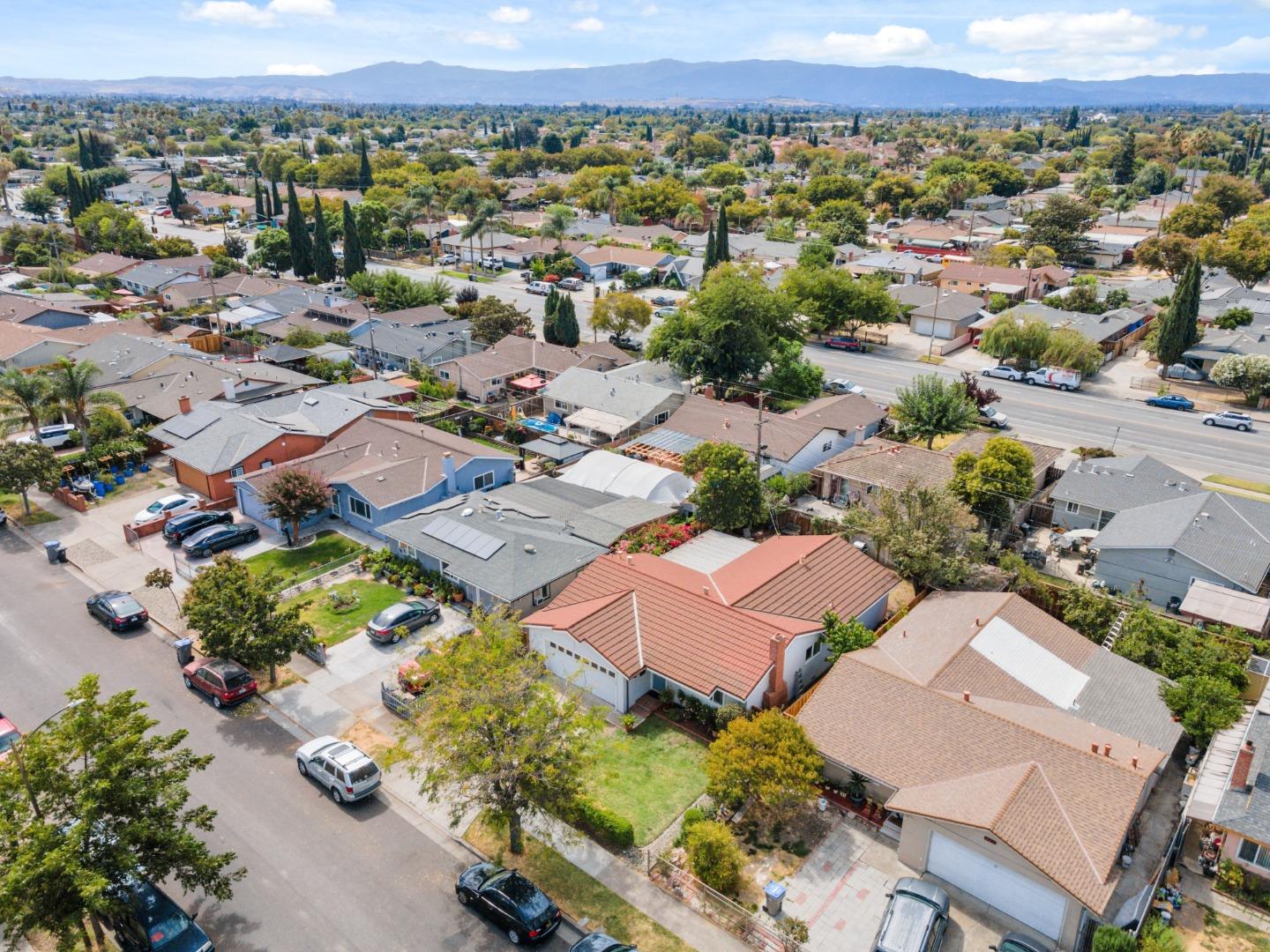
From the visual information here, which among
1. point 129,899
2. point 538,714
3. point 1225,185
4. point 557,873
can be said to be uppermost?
point 1225,185

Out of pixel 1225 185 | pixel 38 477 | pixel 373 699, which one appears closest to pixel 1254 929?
pixel 373 699

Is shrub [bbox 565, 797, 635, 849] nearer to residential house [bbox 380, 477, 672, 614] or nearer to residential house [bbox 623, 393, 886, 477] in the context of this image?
residential house [bbox 380, 477, 672, 614]

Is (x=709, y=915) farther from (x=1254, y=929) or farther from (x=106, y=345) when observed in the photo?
(x=106, y=345)

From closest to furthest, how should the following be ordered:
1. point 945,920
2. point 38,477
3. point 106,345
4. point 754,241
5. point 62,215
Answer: point 945,920
point 38,477
point 106,345
point 754,241
point 62,215

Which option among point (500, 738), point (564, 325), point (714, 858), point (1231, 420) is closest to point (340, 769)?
point (500, 738)

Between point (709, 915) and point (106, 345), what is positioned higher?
point (106, 345)

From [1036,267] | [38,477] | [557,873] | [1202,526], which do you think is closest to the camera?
[557,873]

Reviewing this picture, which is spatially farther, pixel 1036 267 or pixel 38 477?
pixel 1036 267

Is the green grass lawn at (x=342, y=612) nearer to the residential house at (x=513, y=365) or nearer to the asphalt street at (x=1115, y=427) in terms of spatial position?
the residential house at (x=513, y=365)

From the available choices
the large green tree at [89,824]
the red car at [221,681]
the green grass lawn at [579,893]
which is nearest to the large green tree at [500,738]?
the green grass lawn at [579,893]
